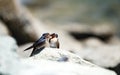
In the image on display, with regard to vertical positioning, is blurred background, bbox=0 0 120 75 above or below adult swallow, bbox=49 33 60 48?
below

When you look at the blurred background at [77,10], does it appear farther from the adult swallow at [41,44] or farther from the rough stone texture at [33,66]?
the rough stone texture at [33,66]

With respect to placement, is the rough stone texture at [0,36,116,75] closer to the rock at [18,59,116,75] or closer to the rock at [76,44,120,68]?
the rock at [18,59,116,75]

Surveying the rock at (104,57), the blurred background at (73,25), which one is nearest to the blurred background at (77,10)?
the blurred background at (73,25)

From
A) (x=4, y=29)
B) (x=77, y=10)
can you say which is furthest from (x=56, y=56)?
(x=77, y=10)

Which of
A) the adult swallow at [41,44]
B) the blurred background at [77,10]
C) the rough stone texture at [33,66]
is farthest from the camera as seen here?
the blurred background at [77,10]

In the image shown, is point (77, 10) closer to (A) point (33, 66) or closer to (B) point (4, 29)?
(B) point (4, 29)

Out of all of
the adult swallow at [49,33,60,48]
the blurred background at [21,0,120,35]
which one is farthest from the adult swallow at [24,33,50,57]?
the blurred background at [21,0,120,35]

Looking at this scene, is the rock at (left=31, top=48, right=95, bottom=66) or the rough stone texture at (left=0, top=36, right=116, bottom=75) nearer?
the rough stone texture at (left=0, top=36, right=116, bottom=75)

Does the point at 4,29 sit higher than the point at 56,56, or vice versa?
the point at 56,56

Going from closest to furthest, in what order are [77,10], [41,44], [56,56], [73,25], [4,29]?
1. [56,56]
2. [41,44]
3. [4,29]
4. [73,25]
5. [77,10]
